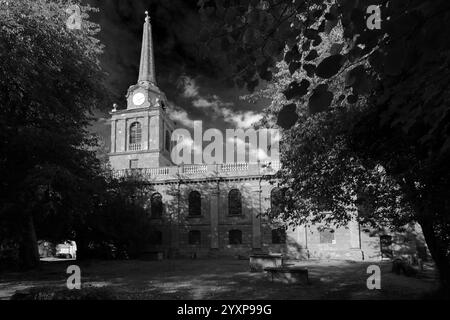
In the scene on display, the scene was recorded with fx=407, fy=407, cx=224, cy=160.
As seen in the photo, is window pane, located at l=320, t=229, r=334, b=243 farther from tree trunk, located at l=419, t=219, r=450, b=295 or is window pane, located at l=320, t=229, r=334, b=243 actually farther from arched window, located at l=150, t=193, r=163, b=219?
tree trunk, located at l=419, t=219, r=450, b=295

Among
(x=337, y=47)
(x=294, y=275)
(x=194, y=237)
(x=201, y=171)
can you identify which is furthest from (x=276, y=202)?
(x=201, y=171)

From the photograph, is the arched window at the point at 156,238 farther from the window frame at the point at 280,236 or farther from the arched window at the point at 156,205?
the window frame at the point at 280,236

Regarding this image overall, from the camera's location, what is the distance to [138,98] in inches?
1973

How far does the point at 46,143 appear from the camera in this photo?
638 inches

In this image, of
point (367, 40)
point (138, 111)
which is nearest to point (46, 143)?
point (367, 40)

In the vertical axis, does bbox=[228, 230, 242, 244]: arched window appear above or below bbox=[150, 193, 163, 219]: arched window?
below

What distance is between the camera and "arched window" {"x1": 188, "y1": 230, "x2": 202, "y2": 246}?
131ft

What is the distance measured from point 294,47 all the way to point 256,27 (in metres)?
0.46

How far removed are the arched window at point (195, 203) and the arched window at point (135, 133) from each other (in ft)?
37.4

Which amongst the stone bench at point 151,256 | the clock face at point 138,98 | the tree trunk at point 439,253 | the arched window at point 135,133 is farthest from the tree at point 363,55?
the clock face at point 138,98

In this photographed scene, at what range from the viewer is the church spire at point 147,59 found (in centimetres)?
5191

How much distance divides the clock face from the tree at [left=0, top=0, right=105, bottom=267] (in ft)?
98.3

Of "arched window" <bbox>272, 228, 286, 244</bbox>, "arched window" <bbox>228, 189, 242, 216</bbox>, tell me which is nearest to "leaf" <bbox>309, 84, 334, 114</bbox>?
"arched window" <bbox>272, 228, 286, 244</bbox>

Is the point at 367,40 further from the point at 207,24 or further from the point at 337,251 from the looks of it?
the point at 337,251
